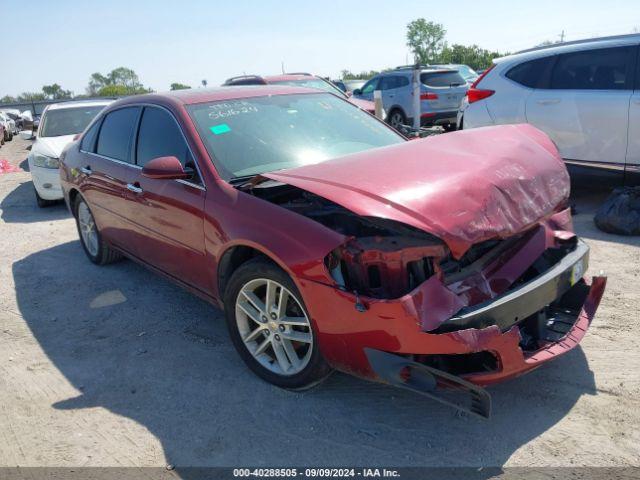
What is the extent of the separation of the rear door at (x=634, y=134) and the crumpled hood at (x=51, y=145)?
7.77m

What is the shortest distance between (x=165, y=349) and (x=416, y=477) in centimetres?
209

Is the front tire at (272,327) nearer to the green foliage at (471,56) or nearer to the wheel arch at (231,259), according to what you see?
the wheel arch at (231,259)

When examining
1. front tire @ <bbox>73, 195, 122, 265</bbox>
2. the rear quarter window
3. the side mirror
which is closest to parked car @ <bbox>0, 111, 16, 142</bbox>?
the rear quarter window

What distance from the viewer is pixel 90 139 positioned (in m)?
5.47

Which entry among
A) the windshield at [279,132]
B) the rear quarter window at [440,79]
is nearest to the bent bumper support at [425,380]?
the windshield at [279,132]

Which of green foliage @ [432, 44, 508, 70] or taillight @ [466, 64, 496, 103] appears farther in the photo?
green foliage @ [432, 44, 508, 70]

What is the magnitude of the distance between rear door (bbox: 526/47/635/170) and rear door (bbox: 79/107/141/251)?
466 cm

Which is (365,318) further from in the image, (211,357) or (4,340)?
(4,340)

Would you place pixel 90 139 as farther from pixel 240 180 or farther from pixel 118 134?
pixel 240 180

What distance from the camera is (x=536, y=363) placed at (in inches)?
109

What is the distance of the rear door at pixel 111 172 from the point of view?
183 inches

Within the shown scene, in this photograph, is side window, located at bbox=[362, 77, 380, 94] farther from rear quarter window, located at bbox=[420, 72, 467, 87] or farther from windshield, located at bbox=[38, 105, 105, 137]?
windshield, located at bbox=[38, 105, 105, 137]

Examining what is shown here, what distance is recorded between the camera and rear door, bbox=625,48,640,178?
592cm

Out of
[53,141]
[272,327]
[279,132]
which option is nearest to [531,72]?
[279,132]
